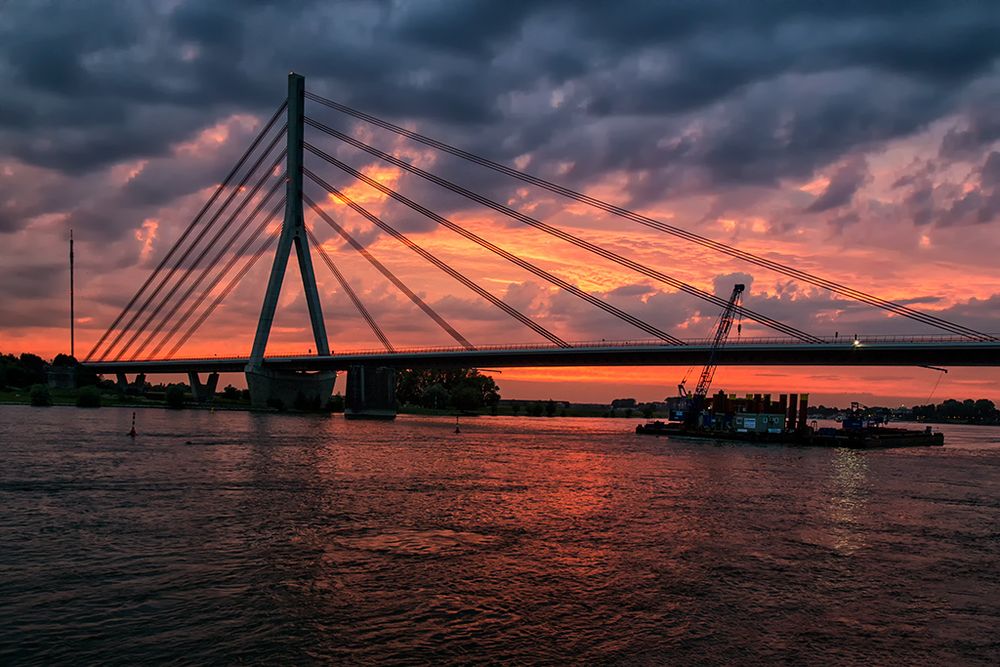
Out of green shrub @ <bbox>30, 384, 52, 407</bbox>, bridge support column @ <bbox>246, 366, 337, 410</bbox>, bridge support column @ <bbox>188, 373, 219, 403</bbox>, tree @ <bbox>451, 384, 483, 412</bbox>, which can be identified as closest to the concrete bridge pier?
bridge support column @ <bbox>188, 373, 219, 403</bbox>

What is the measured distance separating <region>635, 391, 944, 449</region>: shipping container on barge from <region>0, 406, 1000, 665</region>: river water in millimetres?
57202

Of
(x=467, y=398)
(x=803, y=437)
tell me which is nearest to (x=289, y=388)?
(x=467, y=398)

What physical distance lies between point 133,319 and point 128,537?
10797 cm

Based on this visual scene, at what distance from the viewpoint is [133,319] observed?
118875mm

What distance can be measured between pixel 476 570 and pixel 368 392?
107 metres

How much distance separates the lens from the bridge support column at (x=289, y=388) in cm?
11925

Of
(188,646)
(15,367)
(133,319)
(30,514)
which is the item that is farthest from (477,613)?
(15,367)

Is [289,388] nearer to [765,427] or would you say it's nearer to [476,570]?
[765,427]

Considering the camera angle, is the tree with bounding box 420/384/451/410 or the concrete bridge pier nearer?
the concrete bridge pier

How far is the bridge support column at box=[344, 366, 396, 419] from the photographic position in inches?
4828

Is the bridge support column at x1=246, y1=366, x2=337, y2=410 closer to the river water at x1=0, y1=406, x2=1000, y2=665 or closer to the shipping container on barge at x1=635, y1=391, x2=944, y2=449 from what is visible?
the shipping container on barge at x1=635, y1=391, x2=944, y2=449

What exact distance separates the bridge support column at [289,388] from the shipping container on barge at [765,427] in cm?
5641

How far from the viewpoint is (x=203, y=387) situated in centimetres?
16125

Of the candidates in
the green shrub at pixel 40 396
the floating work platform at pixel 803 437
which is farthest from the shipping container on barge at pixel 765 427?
the green shrub at pixel 40 396
